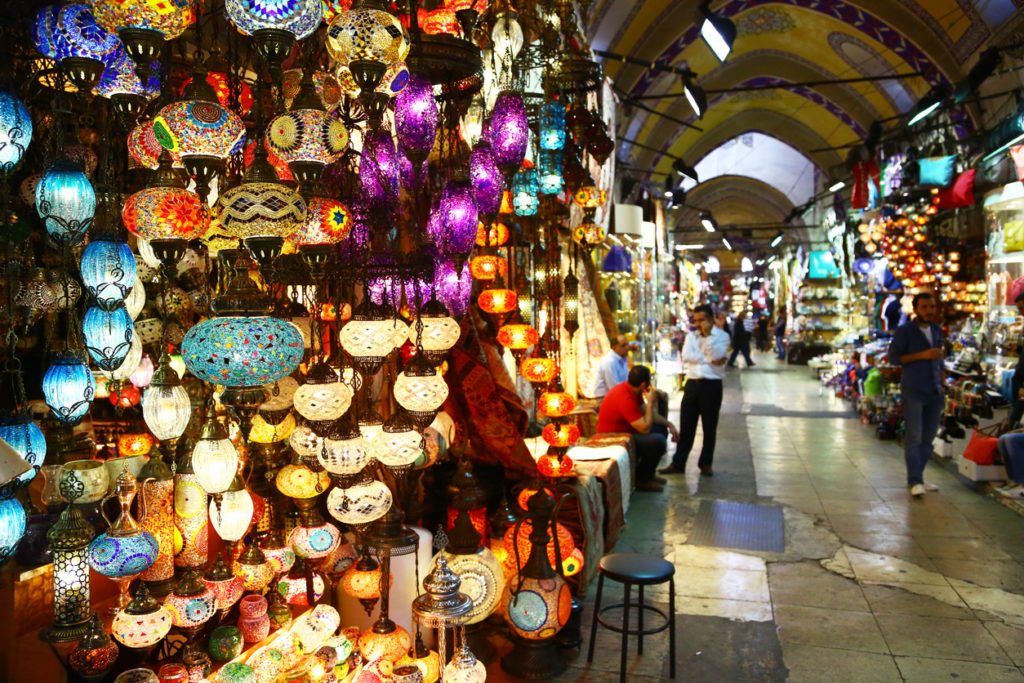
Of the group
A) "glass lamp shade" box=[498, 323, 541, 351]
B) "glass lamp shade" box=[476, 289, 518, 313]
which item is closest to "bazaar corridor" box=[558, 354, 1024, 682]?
"glass lamp shade" box=[498, 323, 541, 351]

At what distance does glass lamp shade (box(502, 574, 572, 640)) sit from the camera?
289 cm

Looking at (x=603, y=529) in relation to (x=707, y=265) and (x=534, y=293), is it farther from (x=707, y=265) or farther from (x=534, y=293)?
(x=707, y=265)

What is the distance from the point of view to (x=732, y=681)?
290 cm

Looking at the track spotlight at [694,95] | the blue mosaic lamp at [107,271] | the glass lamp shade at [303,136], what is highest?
the track spotlight at [694,95]

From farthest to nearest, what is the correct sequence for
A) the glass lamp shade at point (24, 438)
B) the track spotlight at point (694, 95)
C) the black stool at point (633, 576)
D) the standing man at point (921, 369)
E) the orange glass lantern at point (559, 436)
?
the track spotlight at point (694, 95) < the standing man at point (921, 369) < the orange glass lantern at point (559, 436) < the black stool at point (633, 576) < the glass lamp shade at point (24, 438)

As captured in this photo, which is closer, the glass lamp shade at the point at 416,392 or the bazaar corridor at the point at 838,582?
the glass lamp shade at the point at 416,392

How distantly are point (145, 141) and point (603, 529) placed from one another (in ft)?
10.4

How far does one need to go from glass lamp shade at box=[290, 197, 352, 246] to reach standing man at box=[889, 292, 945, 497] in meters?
4.82

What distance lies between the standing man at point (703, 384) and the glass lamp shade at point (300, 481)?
4.50 metres

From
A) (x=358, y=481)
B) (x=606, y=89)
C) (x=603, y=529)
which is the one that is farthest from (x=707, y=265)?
(x=358, y=481)

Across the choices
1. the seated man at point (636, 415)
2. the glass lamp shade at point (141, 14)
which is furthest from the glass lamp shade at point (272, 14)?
the seated man at point (636, 415)

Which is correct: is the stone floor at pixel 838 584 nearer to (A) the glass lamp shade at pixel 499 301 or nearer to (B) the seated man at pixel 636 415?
(B) the seated man at pixel 636 415

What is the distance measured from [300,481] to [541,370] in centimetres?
135

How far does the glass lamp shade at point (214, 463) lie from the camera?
1902 millimetres
